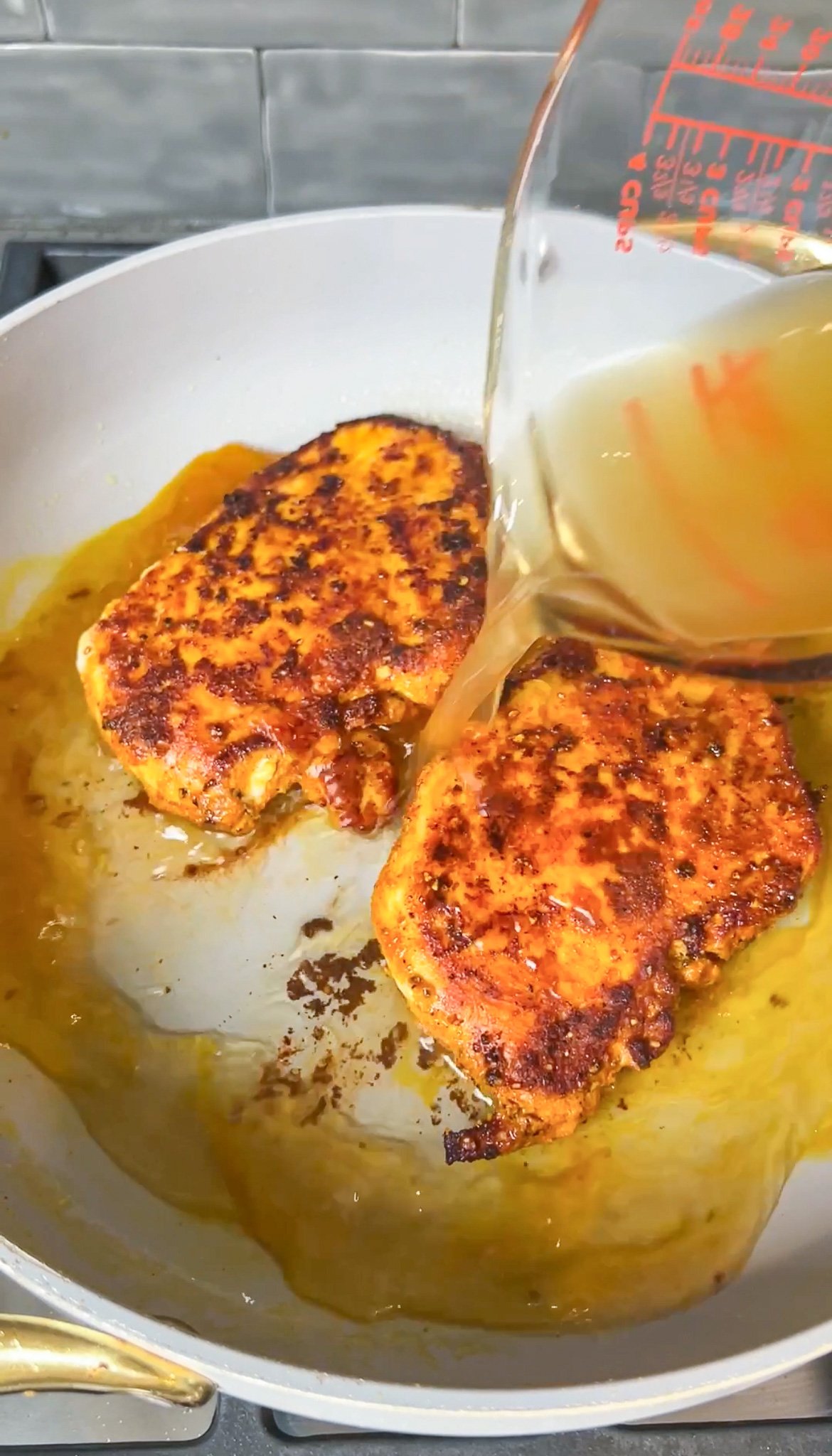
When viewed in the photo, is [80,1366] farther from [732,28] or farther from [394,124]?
[394,124]

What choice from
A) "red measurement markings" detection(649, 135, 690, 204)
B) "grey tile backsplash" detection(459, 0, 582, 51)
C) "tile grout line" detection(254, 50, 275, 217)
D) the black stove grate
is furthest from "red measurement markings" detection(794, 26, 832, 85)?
the black stove grate

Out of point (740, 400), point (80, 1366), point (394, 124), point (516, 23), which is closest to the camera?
point (80, 1366)

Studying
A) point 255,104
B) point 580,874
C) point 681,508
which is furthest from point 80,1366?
point 255,104

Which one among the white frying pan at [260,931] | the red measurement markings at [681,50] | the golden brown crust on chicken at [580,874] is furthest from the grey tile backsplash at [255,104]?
the golden brown crust on chicken at [580,874]

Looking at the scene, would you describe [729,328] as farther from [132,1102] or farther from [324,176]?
[132,1102]

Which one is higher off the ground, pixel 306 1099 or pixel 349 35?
pixel 349 35

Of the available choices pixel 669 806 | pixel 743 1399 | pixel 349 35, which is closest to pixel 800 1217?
pixel 743 1399
